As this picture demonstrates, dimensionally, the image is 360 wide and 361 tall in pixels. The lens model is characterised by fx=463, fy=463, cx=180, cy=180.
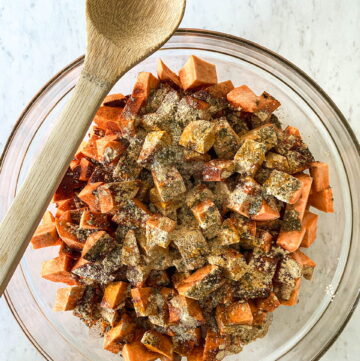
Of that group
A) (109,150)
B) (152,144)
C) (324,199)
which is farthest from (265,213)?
(109,150)

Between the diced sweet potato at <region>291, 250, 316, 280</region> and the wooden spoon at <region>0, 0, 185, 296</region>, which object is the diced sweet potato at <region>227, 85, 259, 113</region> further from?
the diced sweet potato at <region>291, 250, 316, 280</region>

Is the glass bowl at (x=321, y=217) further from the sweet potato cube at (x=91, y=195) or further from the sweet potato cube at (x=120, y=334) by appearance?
the sweet potato cube at (x=91, y=195)

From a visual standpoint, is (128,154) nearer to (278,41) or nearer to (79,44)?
(79,44)

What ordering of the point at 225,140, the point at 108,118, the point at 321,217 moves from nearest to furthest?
the point at 225,140, the point at 108,118, the point at 321,217

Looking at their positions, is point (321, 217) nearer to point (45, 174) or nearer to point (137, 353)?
point (137, 353)

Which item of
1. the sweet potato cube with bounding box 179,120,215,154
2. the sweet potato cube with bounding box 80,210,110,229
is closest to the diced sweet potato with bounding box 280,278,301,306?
the sweet potato cube with bounding box 179,120,215,154
